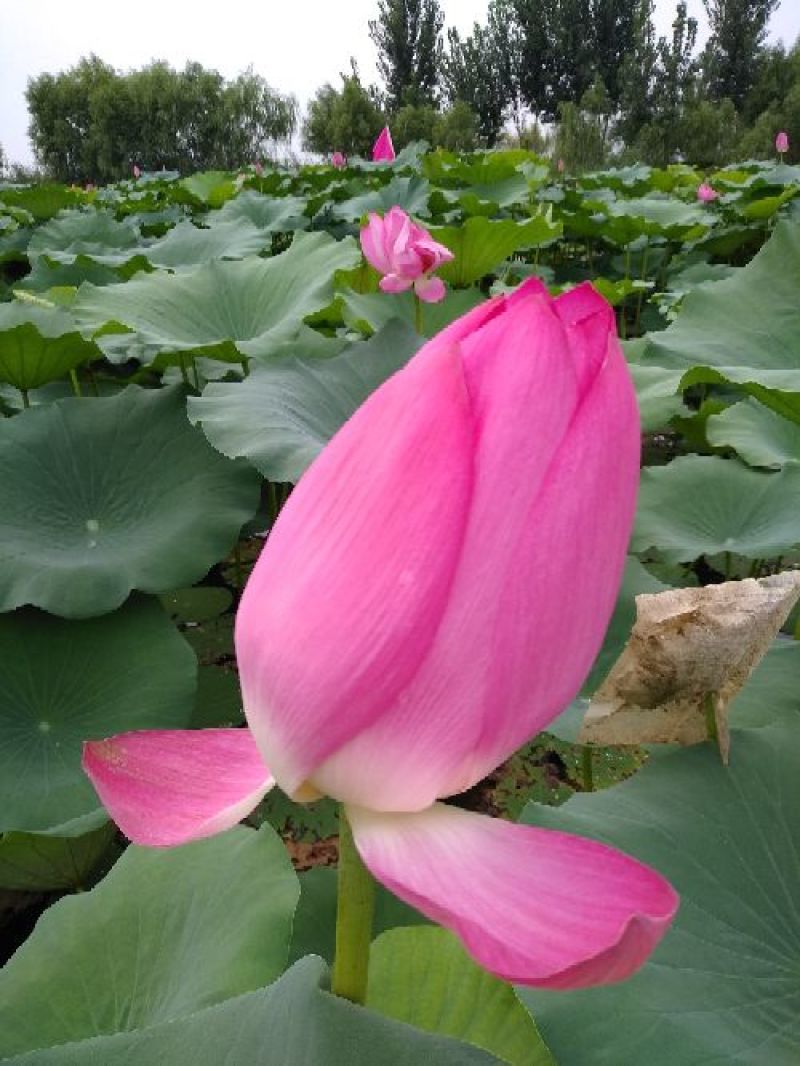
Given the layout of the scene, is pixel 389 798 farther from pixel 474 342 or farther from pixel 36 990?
pixel 36 990

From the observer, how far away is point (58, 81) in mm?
30172

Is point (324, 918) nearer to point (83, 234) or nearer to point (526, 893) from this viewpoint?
point (526, 893)

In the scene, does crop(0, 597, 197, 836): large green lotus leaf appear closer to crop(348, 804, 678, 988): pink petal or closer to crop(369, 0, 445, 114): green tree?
crop(348, 804, 678, 988): pink petal

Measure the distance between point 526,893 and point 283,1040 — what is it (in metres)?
0.16

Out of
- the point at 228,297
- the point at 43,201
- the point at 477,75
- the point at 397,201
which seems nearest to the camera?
the point at 228,297

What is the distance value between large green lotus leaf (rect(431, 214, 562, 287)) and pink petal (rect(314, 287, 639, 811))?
2.12m

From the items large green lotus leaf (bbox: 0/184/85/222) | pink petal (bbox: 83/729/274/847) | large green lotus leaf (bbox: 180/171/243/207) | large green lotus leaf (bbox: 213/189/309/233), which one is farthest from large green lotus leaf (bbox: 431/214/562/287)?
large green lotus leaf (bbox: 0/184/85/222)

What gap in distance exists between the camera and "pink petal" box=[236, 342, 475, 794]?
266mm

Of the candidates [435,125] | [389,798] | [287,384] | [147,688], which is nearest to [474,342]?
[389,798]

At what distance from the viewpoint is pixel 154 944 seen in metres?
0.60

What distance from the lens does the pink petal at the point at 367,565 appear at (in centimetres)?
27

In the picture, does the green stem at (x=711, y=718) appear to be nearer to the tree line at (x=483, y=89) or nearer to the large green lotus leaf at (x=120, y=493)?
the large green lotus leaf at (x=120, y=493)

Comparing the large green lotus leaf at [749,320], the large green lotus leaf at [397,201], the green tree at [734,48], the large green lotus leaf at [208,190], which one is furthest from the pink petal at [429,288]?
the green tree at [734,48]

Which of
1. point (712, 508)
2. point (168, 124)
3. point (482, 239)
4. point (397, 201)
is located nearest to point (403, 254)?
point (712, 508)
